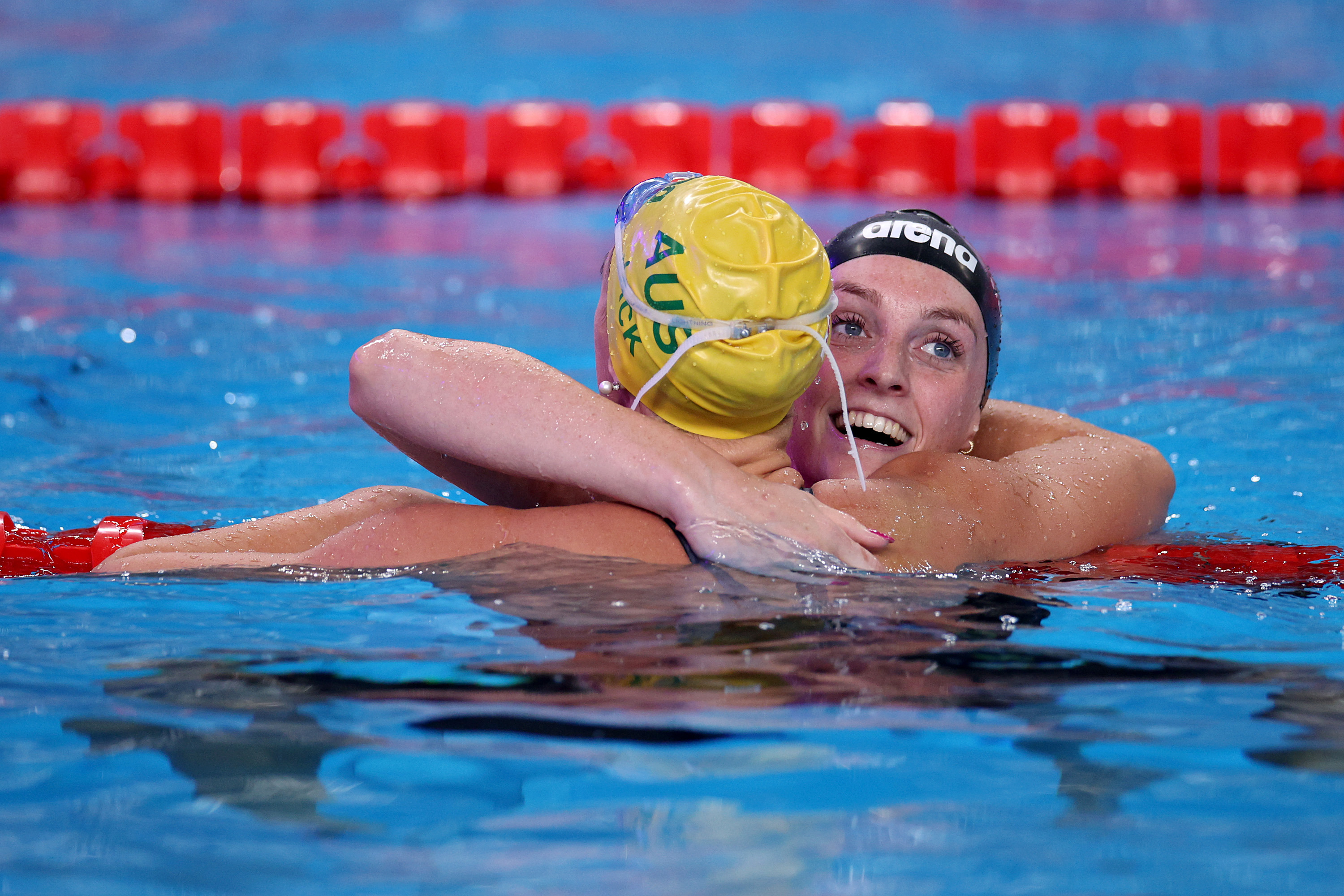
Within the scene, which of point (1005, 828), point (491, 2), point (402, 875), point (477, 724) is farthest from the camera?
point (491, 2)

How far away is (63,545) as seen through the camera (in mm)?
3762

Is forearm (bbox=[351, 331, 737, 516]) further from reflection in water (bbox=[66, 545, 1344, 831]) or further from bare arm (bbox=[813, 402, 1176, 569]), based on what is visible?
bare arm (bbox=[813, 402, 1176, 569])

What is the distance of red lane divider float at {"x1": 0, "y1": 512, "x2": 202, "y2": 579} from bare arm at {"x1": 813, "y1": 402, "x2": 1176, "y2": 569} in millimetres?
1846

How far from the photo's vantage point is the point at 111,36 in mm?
22578

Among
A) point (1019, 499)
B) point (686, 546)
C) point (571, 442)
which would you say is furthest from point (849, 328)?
point (571, 442)

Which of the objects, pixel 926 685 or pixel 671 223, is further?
pixel 671 223

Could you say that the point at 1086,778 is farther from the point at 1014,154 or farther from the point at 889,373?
the point at 1014,154

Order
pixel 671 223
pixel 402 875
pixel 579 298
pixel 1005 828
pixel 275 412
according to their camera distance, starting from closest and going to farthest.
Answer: pixel 402 875, pixel 1005 828, pixel 671 223, pixel 275 412, pixel 579 298

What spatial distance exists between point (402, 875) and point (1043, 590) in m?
1.77

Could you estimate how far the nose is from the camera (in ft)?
12.1

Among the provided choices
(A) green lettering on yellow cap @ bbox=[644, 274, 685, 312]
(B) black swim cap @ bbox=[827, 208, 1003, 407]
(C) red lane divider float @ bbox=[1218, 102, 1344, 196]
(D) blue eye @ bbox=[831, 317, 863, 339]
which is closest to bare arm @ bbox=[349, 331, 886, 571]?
(A) green lettering on yellow cap @ bbox=[644, 274, 685, 312]

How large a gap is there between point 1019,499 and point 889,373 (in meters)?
0.46

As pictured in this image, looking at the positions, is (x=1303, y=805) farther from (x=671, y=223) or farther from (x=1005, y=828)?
(x=671, y=223)

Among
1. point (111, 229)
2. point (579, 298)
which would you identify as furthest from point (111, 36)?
point (579, 298)
